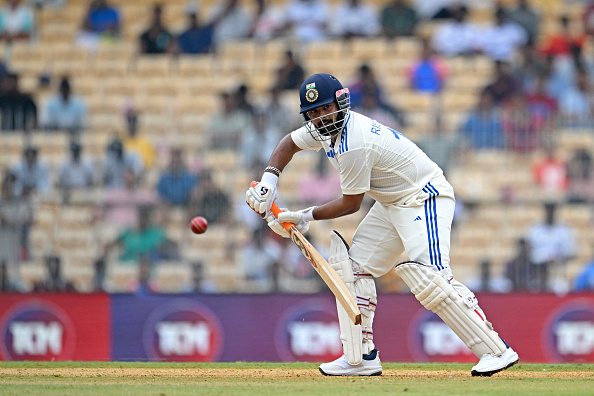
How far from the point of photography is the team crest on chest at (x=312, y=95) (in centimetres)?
599

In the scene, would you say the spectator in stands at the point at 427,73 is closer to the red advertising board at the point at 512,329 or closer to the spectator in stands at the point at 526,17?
the spectator in stands at the point at 526,17

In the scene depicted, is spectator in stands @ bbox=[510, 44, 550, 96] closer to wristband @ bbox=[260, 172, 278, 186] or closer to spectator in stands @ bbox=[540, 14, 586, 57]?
spectator in stands @ bbox=[540, 14, 586, 57]

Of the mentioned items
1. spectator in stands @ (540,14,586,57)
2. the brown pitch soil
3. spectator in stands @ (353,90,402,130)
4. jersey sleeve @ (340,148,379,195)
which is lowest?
the brown pitch soil

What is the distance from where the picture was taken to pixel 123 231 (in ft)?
33.9

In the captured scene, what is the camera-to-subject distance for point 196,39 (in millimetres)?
13969

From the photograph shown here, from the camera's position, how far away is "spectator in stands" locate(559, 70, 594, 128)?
12.2m

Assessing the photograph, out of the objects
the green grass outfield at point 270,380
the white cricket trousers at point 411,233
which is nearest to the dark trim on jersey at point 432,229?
the white cricket trousers at point 411,233

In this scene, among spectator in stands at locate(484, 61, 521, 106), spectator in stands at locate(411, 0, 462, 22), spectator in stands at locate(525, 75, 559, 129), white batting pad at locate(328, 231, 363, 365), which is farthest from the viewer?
spectator in stands at locate(411, 0, 462, 22)

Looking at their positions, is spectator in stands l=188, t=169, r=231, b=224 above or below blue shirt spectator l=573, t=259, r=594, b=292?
above

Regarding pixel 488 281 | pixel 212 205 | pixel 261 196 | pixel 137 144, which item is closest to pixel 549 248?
pixel 488 281

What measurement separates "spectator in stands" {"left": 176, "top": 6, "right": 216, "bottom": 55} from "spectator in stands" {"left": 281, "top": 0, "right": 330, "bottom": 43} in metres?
1.06

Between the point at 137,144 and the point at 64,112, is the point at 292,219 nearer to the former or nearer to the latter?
the point at 137,144

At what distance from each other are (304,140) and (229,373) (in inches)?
66.7

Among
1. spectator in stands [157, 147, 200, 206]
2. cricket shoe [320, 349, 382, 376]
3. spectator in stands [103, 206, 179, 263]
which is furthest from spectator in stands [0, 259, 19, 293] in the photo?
cricket shoe [320, 349, 382, 376]
